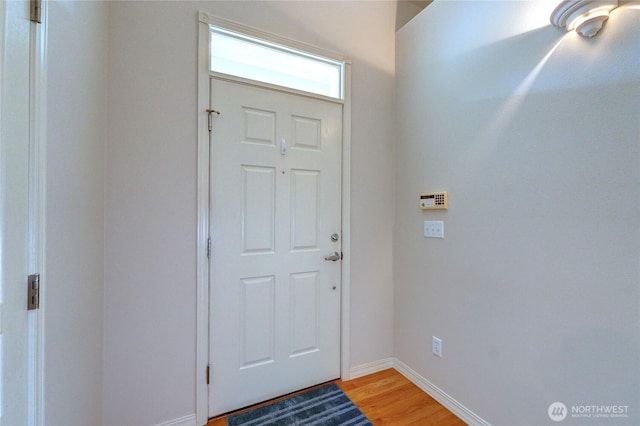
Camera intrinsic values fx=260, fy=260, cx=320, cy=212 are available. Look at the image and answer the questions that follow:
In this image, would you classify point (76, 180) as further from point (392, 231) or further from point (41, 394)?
point (392, 231)

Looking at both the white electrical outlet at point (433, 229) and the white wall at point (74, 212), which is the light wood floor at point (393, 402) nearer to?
the white wall at point (74, 212)

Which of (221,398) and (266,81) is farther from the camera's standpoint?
(266,81)

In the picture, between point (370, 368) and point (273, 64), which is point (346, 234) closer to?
point (370, 368)

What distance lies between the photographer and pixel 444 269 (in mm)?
1746

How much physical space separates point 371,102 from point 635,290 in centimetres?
181

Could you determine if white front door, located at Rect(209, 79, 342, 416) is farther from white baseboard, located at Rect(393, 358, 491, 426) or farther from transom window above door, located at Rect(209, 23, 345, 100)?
white baseboard, located at Rect(393, 358, 491, 426)

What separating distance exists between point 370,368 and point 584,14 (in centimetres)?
238

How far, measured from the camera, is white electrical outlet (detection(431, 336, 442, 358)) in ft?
5.80

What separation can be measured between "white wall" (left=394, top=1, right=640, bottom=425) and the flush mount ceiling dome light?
0.04 meters

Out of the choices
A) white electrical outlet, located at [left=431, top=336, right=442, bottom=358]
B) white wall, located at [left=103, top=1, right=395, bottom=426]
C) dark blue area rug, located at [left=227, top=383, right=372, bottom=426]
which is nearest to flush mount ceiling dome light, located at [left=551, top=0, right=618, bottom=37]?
white wall, located at [left=103, top=1, right=395, bottom=426]

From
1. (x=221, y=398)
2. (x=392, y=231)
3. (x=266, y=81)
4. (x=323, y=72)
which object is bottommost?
(x=221, y=398)

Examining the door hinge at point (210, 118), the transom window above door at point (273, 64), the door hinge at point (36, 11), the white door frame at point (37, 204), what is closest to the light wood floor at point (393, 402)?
the white door frame at point (37, 204)

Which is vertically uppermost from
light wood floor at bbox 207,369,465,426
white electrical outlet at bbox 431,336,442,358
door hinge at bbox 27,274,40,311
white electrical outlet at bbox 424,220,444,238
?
white electrical outlet at bbox 424,220,444,238

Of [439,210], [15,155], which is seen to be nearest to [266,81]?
[15,155]
